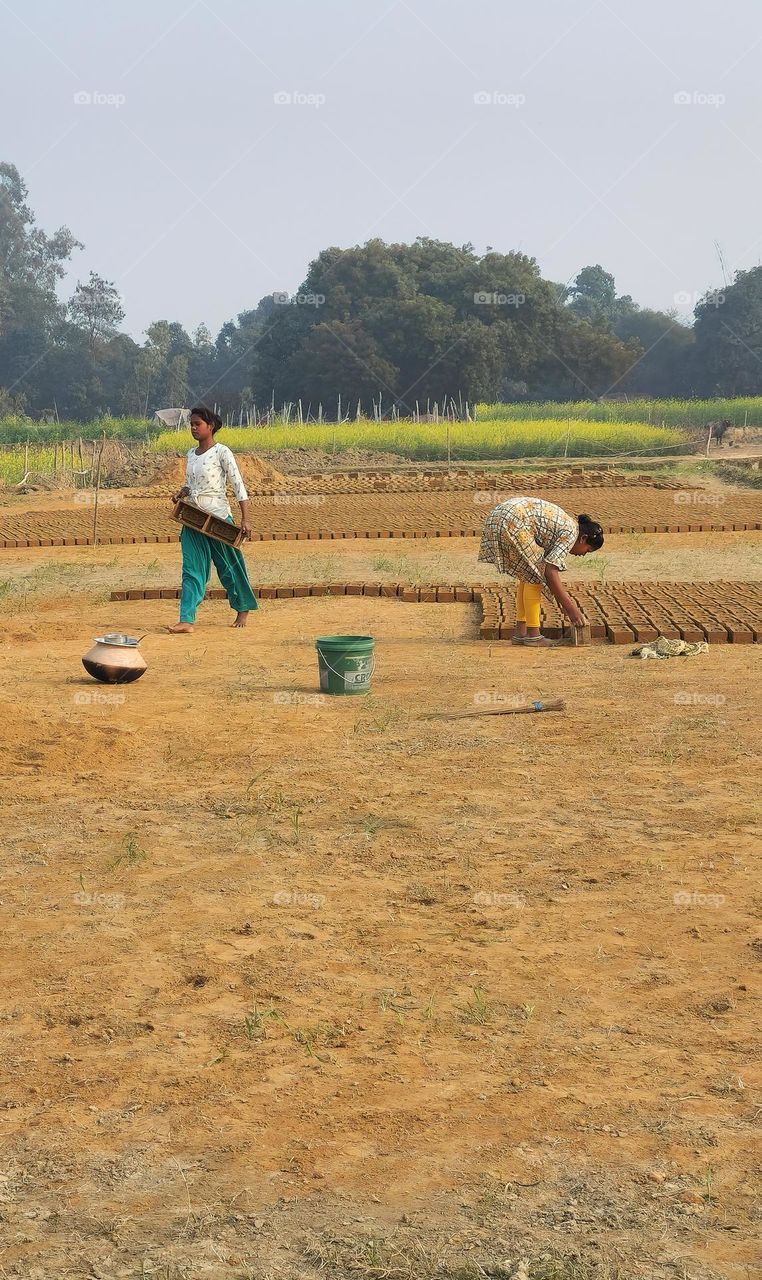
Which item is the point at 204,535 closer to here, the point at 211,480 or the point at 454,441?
the point at 211,480

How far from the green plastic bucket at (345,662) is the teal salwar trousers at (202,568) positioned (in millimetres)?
2133

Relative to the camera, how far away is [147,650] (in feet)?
27.7

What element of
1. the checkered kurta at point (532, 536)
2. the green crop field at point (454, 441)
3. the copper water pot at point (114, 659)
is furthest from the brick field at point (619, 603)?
the green crop field at point (454, 441)

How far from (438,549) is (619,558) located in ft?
6.11

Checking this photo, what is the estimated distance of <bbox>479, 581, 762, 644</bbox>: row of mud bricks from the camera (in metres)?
8.43

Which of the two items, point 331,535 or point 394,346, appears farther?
point 394,346

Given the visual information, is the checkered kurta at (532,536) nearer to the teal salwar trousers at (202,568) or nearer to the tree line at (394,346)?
the teal salwar trousers at (202,568)

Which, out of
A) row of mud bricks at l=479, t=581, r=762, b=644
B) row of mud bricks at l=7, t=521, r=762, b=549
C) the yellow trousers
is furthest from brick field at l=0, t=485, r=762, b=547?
the yellow trousers

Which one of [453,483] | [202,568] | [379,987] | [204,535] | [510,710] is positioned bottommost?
[379,987]

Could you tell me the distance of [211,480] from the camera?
909 cm

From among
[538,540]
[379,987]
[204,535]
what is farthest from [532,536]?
[379,987]

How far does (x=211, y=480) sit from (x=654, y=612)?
9.91ft

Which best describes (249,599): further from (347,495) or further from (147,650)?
(347,495)

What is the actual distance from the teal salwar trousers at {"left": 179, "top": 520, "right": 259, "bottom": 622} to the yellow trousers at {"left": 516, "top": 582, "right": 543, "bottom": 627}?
1.80 m
